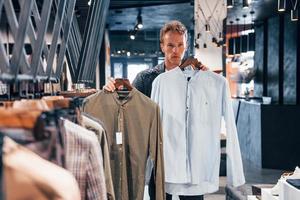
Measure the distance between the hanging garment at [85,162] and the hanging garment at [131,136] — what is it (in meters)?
1.18

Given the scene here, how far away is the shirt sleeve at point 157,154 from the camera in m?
2.83

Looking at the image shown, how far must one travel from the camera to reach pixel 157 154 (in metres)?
2.84

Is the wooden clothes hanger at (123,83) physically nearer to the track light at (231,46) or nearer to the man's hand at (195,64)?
the man's hand at (195,64)

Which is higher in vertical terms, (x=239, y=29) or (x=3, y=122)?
(x=239, y=29)

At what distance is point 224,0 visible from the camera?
8633 mm

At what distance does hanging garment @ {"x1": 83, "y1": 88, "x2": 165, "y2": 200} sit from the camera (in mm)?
2816

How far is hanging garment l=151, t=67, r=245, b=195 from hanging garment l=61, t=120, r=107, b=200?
1.43 meters

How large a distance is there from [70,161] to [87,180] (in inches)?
4.3

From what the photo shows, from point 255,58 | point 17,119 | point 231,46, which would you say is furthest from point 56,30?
point 231,46

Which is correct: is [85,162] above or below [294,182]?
above

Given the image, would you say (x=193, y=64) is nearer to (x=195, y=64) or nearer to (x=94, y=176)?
(x=195, y=64)

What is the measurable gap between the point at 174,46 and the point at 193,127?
2.27 feet

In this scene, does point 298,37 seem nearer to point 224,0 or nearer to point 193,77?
point 224,0

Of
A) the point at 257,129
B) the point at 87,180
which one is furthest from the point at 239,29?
the point at 87,180
